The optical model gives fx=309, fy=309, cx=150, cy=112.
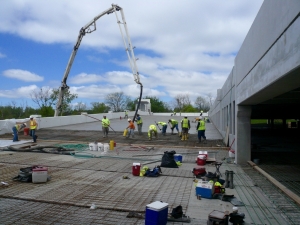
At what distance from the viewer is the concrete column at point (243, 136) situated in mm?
12727

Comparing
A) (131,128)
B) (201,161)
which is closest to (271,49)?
(201,161)

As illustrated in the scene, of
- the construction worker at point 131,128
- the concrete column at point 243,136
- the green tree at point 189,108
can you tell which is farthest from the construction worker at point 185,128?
the green tree at point 189,108

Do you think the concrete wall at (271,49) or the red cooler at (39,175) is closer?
the concrete wall at (271,49)

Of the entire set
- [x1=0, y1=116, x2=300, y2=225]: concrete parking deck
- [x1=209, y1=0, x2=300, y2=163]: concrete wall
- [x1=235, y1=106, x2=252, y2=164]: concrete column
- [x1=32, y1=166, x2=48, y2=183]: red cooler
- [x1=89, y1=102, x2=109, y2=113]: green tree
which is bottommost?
[x1=0, y1=116, x2=300, y2=225]: concrete parking deck

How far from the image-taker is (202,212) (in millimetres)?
6520

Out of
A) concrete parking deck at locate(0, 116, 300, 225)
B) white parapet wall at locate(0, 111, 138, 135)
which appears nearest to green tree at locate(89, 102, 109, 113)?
white parapet wall at locate(0, 111, 138, 135)

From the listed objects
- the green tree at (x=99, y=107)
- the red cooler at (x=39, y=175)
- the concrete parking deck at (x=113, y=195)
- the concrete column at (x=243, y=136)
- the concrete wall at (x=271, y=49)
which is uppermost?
the green tree at (x=99, y=107)

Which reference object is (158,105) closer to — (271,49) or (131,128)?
(131,128)

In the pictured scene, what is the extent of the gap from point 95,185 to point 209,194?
3.29 m

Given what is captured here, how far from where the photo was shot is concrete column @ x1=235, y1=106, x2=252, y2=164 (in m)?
12.7

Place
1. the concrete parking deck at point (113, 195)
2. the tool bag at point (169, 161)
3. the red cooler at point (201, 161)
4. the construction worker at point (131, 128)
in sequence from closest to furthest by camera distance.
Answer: the concrete parking deck at point (113, 195) → the tool bag at point (169, 161) → the red cooler at point (201, 161) → the construction worker at point (131, 128)

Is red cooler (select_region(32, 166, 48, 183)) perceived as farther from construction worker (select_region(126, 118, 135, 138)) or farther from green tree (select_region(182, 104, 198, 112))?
green tree (select_region(182, 104, 198, 112))

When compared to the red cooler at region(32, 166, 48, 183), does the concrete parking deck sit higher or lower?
lower

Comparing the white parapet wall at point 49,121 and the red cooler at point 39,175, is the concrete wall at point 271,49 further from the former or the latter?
the white parapet wall at point 49,121
